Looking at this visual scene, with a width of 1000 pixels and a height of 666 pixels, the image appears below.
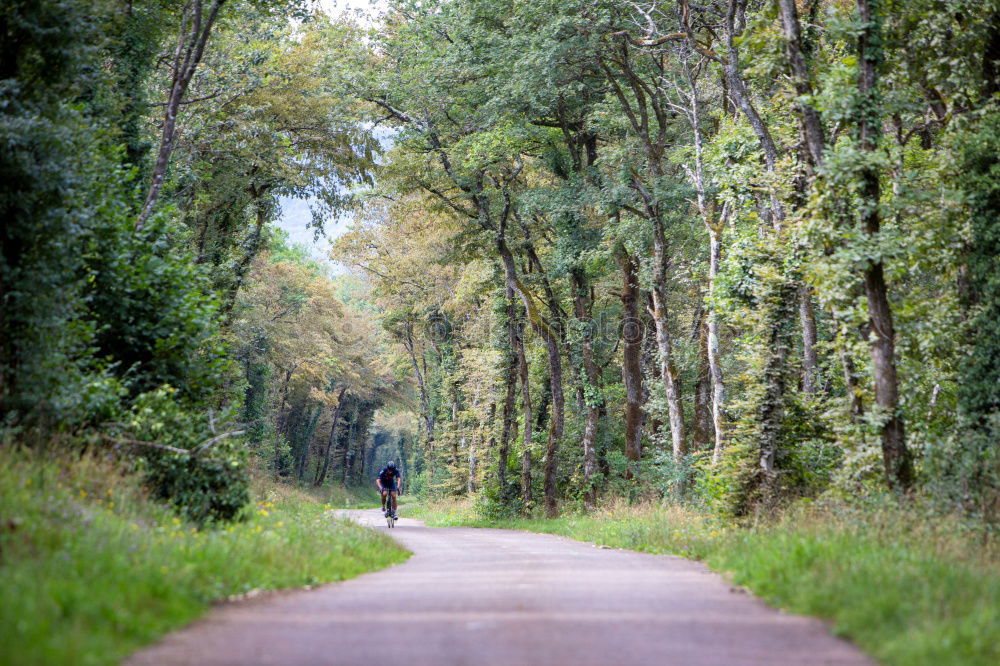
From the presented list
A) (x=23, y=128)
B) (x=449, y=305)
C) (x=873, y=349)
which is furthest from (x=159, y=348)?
(x=449, y=305)

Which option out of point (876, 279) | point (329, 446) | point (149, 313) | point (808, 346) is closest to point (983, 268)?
point (876, 279)

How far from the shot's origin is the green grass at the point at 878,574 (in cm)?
573

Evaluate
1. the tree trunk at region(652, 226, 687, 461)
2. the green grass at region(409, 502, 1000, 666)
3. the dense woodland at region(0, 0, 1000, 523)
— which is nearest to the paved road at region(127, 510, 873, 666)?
the green grass at region(409, 502, 1000, 666)

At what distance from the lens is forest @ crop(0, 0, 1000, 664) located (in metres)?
9.77

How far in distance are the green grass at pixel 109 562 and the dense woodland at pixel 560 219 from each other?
1056 millimetres

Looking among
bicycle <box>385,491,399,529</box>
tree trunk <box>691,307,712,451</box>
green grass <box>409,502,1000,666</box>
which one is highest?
tree trunk <box>691,307,712,451</box>

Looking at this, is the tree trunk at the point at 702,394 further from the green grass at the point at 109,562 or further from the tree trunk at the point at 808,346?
the green grass at the point at 109,562

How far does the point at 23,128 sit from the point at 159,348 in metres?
5.67

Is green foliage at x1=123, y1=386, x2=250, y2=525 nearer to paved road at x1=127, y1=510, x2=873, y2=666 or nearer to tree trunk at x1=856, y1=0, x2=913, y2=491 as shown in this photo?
paved road at x1=127, y1=510, x2=873, y2=666

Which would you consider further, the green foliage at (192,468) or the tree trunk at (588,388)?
the tree trunk at (588,388)

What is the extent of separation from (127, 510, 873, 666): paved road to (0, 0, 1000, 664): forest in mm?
408

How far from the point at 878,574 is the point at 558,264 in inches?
830

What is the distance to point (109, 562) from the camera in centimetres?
706

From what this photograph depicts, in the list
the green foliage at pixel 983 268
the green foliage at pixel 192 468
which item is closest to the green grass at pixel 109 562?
the green foliage at pixel 192 468
